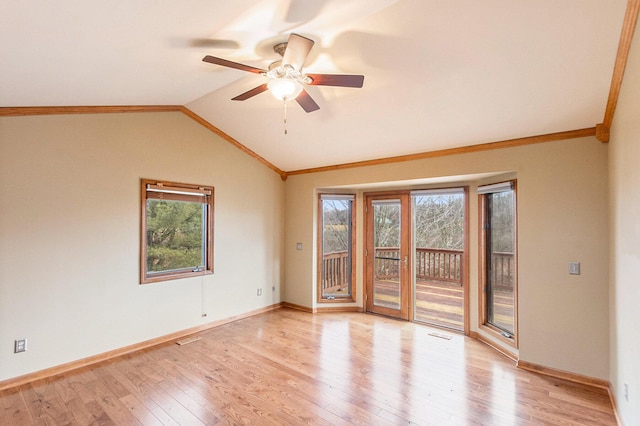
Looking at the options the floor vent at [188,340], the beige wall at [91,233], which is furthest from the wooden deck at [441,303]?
the floor vent at [188,340]

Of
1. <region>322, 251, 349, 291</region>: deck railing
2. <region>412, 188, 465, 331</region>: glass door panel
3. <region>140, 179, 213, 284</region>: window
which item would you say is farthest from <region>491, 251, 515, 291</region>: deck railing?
<region>140, 179, 213, 284</region>: window

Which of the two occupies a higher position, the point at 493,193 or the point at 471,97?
the point at 471,97

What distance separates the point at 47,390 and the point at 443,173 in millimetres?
4656

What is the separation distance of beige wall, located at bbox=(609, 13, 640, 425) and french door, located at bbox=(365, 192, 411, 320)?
244 cm

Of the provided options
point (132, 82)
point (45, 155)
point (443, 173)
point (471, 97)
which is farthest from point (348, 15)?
point (45, 155)

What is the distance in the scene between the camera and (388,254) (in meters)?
5.04

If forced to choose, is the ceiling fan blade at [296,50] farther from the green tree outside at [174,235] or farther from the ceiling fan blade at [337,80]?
the green tree outside at [174,235]

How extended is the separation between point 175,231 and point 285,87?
111 inches

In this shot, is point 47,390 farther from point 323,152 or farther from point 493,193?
point 493,193

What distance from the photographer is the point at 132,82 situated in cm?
283

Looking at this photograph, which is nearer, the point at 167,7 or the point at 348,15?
the point at 167,7

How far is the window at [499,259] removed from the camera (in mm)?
3584

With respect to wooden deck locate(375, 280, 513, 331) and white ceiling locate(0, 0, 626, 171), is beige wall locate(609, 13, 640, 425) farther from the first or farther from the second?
wooden deck locate(375, 280, 513, 331)

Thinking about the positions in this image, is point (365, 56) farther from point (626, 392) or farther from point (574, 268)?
point (626, 392)
